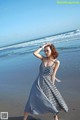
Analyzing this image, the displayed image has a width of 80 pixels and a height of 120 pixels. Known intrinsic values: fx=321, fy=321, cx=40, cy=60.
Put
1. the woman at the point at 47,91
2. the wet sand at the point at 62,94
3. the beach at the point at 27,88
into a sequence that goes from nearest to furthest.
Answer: the woman at the point at 47,91 < the wet sand at the point at 62,94 < the beach at the point at 27,88

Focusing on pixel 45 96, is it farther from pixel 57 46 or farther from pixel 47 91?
pixel 57 46

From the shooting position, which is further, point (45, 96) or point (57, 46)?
point (57, 46)

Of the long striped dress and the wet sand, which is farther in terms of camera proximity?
the wet sand

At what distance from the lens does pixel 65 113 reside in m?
5.80

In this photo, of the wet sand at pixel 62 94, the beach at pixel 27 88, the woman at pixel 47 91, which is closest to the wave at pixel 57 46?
the beach at pixel 27 88

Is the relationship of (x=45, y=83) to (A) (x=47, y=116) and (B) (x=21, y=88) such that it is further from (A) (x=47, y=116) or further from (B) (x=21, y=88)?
(B) (x=21, y=88)

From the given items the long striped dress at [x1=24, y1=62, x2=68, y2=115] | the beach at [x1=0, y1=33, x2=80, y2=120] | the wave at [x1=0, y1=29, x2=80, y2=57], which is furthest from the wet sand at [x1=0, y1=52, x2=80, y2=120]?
the wave at [x1=0, y1=29, x2=80, y2=57]

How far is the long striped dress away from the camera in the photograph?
5.29 m

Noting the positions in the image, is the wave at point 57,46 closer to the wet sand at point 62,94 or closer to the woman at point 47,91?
the wet sand at point 62,94

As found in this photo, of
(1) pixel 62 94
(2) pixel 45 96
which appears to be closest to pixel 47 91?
(2) pixel 45 96

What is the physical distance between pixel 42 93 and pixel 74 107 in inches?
40.4

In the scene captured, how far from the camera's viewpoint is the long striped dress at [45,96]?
5289mm

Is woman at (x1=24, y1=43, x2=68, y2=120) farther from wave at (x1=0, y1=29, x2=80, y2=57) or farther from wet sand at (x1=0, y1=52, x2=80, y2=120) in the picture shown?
wave at (x1=0, y1=29, x2=80, y2=57)

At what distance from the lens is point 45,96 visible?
531 cm
